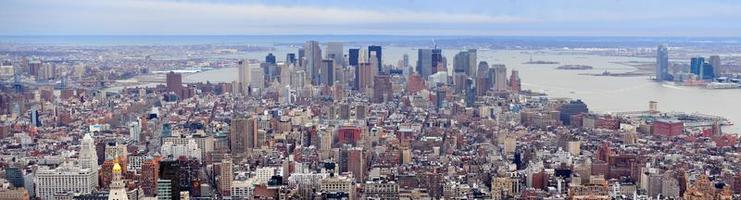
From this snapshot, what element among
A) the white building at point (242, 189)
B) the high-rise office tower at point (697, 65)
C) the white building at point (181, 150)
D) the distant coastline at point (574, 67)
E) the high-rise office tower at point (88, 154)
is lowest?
the white building at point (242, 189)

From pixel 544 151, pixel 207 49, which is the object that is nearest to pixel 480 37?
pixel 544 151

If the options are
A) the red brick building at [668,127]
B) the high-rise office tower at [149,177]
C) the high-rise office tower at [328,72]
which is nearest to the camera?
the high-rise office tower at [149,177]

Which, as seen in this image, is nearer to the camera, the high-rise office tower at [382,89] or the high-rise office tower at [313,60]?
the high-rise office tower at [313,60]

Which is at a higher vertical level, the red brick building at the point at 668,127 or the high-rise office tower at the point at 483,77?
the high-rise office tower at the point at 483,77

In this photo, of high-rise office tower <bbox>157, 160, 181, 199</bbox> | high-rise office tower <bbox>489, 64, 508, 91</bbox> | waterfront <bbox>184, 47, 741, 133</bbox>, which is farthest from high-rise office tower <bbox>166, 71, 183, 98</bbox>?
high-rise office tower <bbox>489, 64, 508, 91</bbox>

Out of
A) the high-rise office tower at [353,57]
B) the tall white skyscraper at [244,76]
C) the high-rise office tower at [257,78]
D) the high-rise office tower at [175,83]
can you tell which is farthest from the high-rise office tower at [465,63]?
the high-rise office tower at [175,83]

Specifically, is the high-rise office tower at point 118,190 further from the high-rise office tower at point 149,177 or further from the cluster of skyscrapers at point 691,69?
the cluster of skyscrapers at point 691,69

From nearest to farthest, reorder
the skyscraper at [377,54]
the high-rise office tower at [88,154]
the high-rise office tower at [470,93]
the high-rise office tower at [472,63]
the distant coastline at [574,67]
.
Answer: the high-rise office tower at [88,154], the high-rise office tower at [470,93], the skyscraper at [377,54], the high-rise office tower at [472,63], the distant coastline at [574,67]
